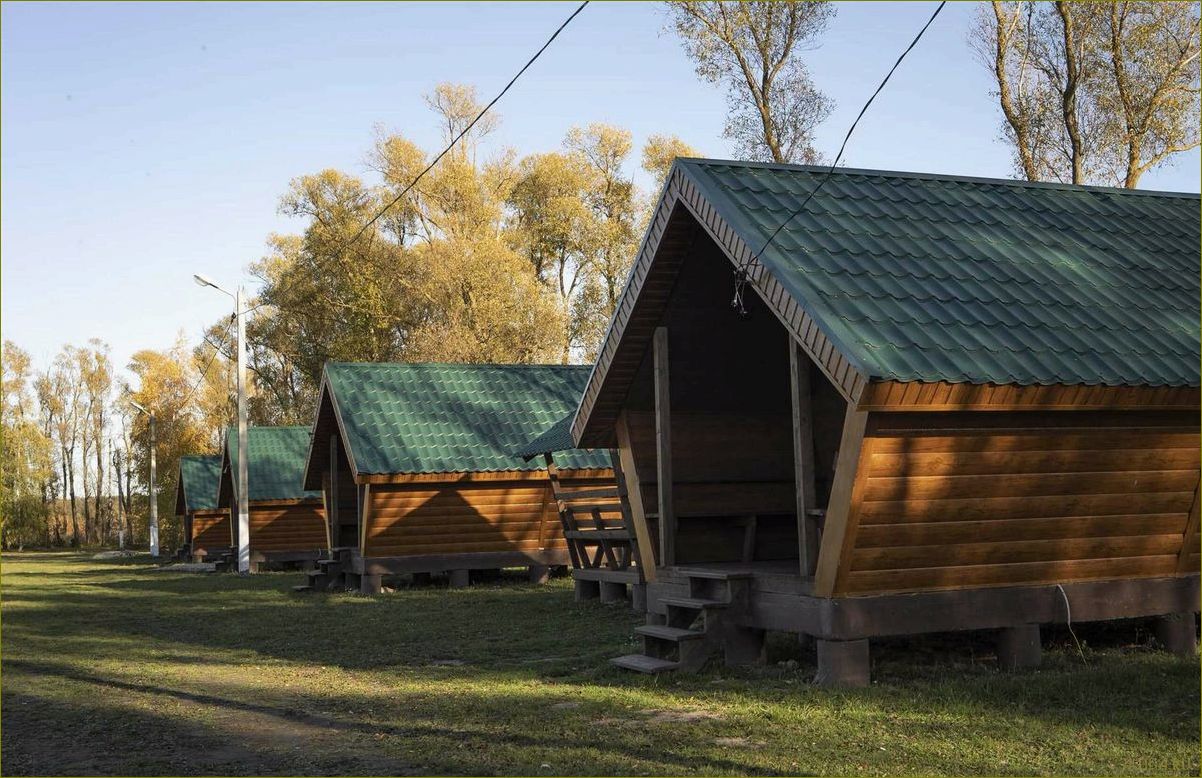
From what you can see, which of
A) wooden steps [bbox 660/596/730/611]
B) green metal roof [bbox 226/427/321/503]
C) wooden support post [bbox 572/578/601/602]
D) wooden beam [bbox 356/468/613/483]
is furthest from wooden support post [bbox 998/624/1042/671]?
green metal roof [bbox 226/427/321/503]

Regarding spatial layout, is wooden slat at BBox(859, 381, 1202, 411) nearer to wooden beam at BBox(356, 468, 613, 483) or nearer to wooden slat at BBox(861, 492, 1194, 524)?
wooden slat at BBox(861, 492, 1194, 524)

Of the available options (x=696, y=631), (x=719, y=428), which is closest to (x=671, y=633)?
(x=696, y=631)

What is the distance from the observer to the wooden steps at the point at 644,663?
34.6ft

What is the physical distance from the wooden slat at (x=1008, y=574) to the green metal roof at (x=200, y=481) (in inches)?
1482

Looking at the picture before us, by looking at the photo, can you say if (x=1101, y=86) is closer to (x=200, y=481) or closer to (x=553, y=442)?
(x=553, y=442)

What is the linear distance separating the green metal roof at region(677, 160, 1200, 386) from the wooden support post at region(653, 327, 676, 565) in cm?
218

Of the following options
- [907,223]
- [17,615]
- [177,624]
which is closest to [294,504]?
[17,615]

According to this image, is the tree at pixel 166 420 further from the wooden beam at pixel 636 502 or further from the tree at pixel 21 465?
the wooden beam at pixel 636 502

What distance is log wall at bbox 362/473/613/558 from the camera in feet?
74.7

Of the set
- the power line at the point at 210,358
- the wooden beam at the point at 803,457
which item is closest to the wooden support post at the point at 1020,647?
the wooden beam at the point at 803,457

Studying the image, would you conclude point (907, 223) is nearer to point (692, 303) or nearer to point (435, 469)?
point (692, 303)

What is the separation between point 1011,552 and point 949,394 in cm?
206

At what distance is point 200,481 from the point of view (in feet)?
149

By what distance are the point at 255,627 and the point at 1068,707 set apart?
1191cm
